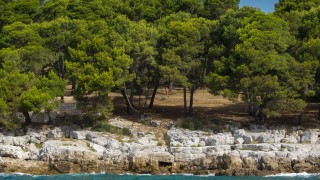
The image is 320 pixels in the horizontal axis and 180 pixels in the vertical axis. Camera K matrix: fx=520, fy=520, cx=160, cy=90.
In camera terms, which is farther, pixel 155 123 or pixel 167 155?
pixel 155 123

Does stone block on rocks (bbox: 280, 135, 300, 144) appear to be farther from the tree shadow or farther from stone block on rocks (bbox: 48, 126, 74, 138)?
stone block on rocks (bbox: 48, 126, 74, 138)

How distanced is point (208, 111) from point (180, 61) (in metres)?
8.38

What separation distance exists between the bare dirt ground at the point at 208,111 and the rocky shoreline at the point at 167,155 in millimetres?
7348

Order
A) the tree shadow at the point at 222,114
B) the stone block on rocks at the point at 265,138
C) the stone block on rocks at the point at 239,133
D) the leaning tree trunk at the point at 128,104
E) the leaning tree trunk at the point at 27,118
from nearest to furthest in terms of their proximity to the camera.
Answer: the stone block on rocks at the point at 265,138 → the stone block on rocks at the point at 239,133 → the leaning tree trunk at the point at 27,118 → the tree shadow at the point at 222,114 → the leaning tree trunk at the point at 128,104

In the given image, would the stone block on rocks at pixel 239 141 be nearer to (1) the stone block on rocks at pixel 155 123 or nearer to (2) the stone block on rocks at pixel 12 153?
(1) the stone block on rocks at pixel 155 123

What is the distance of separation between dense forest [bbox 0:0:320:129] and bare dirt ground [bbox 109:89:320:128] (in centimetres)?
148

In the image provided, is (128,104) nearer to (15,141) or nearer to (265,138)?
(15,141)

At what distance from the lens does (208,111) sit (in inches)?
2147

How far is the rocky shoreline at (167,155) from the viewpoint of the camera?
38312mm

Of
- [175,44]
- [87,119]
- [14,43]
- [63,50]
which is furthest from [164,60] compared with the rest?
[14,43]

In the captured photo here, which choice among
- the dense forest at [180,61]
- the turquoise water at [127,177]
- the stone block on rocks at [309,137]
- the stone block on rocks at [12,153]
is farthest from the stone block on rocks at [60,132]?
the stone block on rocks at [309,137]

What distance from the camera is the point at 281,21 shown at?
48.3m

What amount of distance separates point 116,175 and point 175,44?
15.9 metres

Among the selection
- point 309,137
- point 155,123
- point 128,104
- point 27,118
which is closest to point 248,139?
point 309,137
